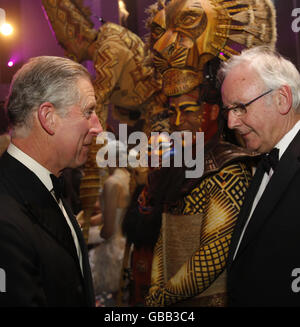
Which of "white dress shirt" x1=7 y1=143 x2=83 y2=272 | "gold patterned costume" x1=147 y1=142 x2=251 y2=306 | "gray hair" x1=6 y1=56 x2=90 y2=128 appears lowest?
"gold patterned costume" x1=147 y1=142 x2=251 y2=306

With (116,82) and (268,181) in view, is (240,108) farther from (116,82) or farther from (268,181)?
(116,82)

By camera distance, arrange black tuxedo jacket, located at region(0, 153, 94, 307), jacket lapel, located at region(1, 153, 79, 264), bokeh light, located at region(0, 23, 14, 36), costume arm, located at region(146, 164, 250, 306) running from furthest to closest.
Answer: bokeh light, located at region(0, 23, 14, 36)
costume arm, located at region(146, 164, 250, 306)
jacket lapel, located at region(1, 153, 79, 264)
black tuxedo jacket, located at region(0, 153, 94, 307)

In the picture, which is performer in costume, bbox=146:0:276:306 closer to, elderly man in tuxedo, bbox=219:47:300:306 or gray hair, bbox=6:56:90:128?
elderly man in tuxedo, bbox=219:47:300:306

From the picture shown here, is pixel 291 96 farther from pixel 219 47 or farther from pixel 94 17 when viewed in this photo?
pixel 94 17

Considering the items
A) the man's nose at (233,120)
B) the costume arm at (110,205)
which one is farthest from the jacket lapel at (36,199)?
the costume arm at (110,205)

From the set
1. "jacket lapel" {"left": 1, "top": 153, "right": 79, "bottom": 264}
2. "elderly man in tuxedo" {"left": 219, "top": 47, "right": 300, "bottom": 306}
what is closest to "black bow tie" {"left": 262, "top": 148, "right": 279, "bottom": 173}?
"elderly man in tuxedo" {"left": 219, "top": 47, "right": 300, "bottom": 306}

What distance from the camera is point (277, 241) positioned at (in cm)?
98

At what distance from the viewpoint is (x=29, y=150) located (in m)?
0.99

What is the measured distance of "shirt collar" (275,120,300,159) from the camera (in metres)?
1.05

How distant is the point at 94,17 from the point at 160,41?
1.95ft

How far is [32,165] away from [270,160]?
0.64 metres

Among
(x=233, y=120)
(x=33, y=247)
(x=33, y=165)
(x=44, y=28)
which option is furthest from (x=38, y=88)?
(x=44, y=28)

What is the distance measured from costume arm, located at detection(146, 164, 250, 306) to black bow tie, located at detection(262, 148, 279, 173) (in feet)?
0.52
